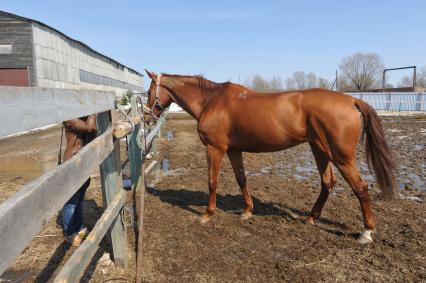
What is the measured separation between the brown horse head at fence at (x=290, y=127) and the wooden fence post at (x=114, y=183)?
149 cm

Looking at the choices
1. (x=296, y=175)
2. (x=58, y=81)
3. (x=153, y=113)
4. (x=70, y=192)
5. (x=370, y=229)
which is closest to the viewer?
(x=70, y=192)

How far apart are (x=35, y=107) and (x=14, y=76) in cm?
2389

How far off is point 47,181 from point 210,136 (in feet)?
11.0

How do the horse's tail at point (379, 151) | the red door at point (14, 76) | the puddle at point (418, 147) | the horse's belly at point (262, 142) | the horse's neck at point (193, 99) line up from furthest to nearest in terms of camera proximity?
the red door at point (14, 76)
the puddle at point (418, 147)
the horse's neck at point (193, 99)
the horse's belly at point (262, 142)
the horse's tail at point (379, 151)

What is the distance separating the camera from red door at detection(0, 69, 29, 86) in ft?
70.9

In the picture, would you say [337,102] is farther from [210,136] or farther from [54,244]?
[54,244]

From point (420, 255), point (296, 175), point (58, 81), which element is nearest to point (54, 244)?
point (420, 255)

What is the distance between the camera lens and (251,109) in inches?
176

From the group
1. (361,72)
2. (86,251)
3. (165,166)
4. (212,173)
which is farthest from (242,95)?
(361,72)

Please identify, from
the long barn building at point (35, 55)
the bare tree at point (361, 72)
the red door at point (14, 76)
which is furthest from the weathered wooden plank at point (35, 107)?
the bare tree at point (361, 72)

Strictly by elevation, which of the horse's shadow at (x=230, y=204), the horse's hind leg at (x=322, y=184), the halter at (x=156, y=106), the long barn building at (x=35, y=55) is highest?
the long barn building at (x=35, y=55)

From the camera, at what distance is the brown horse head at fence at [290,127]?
399 cm

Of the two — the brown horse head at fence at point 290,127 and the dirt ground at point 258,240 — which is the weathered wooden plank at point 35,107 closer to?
the dirt ground at point 258,240

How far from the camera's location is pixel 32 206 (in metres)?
1.25
